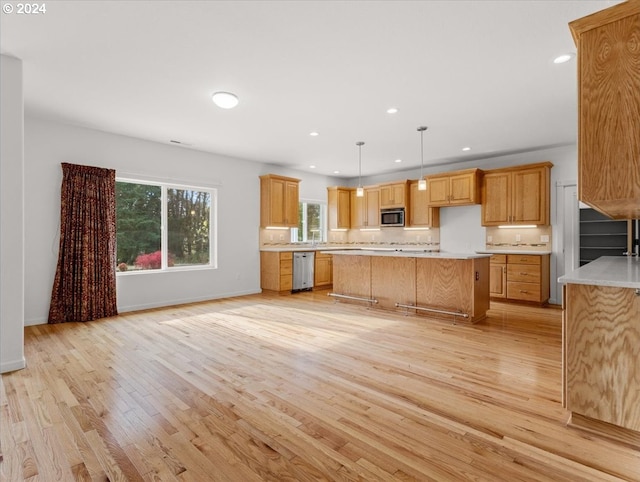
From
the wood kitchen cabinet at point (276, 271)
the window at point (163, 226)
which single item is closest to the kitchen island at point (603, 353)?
the wood kitchen cabinet at point (276, 271)

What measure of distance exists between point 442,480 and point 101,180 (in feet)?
17.5

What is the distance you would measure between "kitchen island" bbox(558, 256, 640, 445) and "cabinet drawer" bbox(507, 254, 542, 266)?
12.8 ft

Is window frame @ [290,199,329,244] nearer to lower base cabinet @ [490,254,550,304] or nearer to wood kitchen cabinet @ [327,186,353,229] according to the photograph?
wood kitchen cabinet @ [327,186,353,229]

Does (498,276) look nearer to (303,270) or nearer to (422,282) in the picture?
(422,282)

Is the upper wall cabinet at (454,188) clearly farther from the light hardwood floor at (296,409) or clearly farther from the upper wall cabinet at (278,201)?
the light hardwood floor at (296,409)

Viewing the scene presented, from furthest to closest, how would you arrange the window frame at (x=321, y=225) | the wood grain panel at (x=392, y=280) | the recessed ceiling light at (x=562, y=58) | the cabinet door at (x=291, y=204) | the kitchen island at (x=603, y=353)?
the window frame at (x=321, y=225), the cabinet door at (x=291, y=204), the wood grain panel at (x=392, y=280), the recessed ceiling light at (x=562, y=58), the kitchen island at (x=603, y=353)

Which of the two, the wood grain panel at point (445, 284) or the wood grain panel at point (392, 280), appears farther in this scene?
the wood grain panel at point (392, 280)

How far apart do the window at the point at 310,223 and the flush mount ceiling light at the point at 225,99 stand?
14.5 ft

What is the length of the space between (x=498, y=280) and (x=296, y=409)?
16.3ft

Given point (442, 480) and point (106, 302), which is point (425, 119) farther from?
point (106, 302)

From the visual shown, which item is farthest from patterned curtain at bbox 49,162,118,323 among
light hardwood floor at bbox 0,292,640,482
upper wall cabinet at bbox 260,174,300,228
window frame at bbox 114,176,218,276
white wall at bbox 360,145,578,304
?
white wall at bbox 360,145,578,304

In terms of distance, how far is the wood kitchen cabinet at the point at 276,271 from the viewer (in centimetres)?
673

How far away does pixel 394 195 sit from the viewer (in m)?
7.69

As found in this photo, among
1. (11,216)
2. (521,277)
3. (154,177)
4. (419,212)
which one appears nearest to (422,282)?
(521,277)
